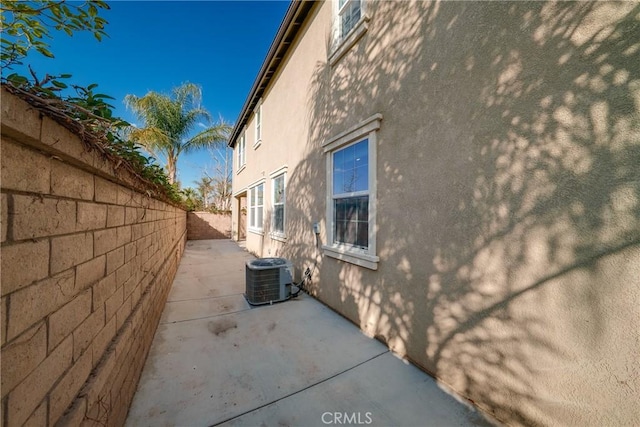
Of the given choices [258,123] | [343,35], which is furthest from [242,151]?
[343,35]

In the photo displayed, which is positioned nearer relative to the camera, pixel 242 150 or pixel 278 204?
pixel 278 204

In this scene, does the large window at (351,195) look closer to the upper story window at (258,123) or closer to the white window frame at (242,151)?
the upper story window at (258,123)

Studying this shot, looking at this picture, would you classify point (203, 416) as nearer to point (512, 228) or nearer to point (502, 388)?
point (502, 388)

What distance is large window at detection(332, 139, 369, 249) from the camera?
3.72m

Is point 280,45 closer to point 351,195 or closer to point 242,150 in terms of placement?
point 351,195

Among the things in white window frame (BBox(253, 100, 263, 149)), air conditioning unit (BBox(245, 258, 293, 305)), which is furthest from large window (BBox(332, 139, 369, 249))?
white window frame (BBox(253, 100, 263, 149))

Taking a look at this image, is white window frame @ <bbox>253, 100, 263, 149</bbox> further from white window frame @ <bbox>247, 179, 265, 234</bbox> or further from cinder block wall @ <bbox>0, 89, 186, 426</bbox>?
cinder block wall @ <bbox>0, 89, 186, 426</bbox>

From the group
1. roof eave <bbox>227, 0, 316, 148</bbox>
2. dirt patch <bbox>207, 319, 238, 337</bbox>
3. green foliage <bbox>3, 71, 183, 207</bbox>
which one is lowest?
dirt patch <bbox>207, 319, 238, 337</bbox>

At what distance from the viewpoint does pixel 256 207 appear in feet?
31.6

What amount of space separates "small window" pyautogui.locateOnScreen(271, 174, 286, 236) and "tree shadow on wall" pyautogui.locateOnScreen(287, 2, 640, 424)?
4158mm

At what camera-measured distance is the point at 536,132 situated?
1.85m

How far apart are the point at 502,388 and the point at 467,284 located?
844 mm

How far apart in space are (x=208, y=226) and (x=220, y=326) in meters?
13.8

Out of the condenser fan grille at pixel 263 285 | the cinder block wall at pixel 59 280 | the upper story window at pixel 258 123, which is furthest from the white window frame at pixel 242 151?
the cinder block wall at pixel 59 280
